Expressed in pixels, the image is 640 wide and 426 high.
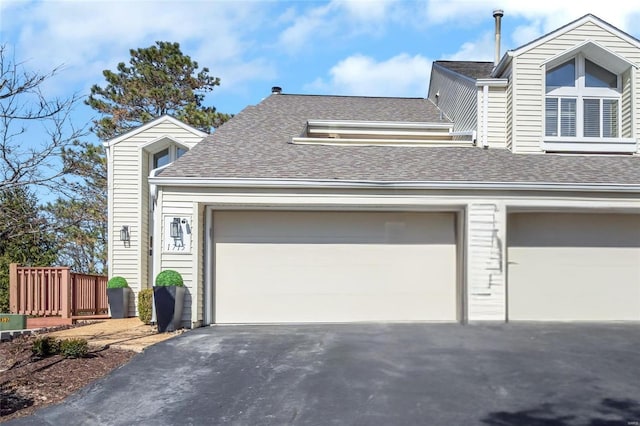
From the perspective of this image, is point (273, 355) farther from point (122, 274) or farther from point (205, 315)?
point (122, 274)

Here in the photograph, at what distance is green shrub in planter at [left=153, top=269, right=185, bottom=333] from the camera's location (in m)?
11.5

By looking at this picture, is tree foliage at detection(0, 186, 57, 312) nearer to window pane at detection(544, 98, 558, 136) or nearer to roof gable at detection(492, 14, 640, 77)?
roof gable at detection(492, 14, 640, 77)

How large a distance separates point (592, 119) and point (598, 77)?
0.97m

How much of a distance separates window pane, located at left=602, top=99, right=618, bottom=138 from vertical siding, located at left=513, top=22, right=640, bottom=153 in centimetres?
54

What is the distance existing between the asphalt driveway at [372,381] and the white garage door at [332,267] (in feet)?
4.58

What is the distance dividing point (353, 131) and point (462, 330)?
6.81m

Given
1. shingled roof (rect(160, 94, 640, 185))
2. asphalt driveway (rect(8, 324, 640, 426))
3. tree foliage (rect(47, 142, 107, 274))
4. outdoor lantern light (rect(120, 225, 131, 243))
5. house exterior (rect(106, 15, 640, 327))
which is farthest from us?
tree foliage (rect(47, 142, 107, 274))

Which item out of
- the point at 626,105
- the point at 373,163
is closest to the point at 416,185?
the point at 373,163

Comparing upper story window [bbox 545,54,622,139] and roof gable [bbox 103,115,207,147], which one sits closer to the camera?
upper story window [bbox 545,54,622,139]

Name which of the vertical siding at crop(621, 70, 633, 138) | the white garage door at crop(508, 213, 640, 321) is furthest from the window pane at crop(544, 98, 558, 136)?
the white garage door at crop(508, 213, 640, 321)

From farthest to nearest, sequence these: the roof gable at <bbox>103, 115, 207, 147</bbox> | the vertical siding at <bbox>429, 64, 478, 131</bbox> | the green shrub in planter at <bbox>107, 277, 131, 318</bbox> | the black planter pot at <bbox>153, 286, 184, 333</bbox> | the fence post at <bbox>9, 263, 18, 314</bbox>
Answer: the roof gable at <bbox>103, 115, 207, 147</bbox> < the green shrub in planter at <bbox>107, 277, 131, 318</bbox> < the vertical siding at <bbox>429, 64, 478, 131</bbox> < the fence post at <bbox>9, 263, 18, 314</bbox> < the black planter pot at <bbox>153, 286, 184, 333</bbox>

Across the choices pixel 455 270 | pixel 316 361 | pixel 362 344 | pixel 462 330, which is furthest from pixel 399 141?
pixel 316 361

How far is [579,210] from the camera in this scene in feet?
40.9

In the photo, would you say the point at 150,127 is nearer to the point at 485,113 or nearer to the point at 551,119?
the point at 485,113
